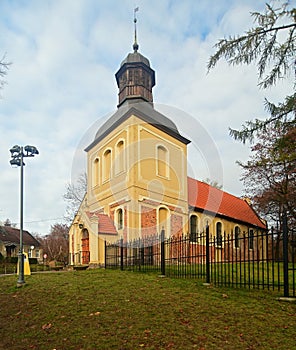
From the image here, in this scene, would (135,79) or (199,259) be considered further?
(135,79)

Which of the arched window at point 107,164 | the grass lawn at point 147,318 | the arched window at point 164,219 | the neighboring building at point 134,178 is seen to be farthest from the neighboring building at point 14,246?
the grass lawn at point 147,318

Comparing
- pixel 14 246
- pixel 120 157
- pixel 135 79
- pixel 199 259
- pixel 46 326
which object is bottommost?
pixel 14 246

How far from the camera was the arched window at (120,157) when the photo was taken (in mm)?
21188

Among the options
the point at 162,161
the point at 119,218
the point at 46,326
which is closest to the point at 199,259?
the point at 46,326

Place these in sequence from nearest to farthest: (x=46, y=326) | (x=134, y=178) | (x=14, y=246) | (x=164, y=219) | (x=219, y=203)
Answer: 1. (x=46, y=326)
2. (x=134, y=178)
3. (x=164, y=219)
4. (x=219, y=203)
5. (x=14, y=246)

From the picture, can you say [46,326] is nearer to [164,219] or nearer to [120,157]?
[164,219]

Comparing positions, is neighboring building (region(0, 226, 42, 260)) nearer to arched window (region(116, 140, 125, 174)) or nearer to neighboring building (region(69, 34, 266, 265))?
neighboring building (region(69, 34, 266, 265))

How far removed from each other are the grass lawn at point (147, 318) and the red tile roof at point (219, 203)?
1568 cm

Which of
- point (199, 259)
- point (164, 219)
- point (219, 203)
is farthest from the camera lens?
point (219, 203)

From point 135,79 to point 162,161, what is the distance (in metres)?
5.52

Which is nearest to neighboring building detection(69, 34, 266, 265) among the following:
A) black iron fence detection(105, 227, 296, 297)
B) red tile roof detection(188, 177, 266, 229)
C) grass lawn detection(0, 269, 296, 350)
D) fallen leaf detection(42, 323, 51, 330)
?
red tile roof detection(188, 177, 266, 229)

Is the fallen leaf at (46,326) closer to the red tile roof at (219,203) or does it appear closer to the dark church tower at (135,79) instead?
the dark church tower at (135,79)

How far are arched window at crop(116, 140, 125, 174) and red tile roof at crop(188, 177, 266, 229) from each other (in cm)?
574

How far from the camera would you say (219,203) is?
2950cm
